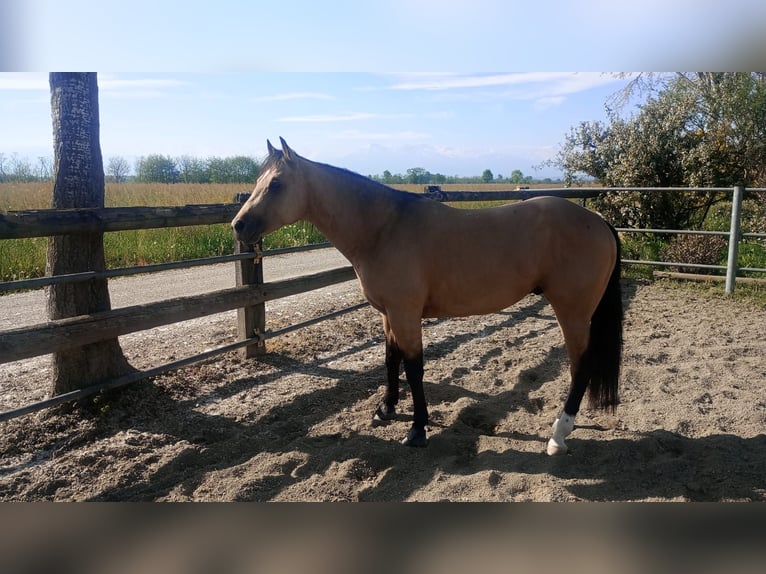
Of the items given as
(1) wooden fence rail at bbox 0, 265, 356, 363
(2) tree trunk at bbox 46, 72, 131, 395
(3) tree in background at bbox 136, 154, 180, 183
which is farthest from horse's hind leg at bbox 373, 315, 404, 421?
(3) tree in background at bbox 136, 154, 180, 183

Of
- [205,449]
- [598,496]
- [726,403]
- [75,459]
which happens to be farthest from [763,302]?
[75,459]

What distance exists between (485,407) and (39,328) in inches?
118

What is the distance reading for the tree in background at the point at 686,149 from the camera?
9539 mm

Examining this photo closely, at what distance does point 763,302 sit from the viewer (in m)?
6.81

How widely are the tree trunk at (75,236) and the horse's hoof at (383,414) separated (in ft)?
6.51

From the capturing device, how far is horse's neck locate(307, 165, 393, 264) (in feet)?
11.2

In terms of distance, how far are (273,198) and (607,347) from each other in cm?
236

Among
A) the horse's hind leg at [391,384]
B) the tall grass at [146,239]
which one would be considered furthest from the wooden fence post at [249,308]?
the tall grass at [146,239]

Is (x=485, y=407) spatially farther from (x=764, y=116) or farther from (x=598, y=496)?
(x=764, y=116)

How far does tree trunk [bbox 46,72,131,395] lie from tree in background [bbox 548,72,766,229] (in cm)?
914

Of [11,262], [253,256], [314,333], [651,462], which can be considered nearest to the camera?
[651,462]

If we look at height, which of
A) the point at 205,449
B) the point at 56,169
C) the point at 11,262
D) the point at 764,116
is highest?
the point at 764,116

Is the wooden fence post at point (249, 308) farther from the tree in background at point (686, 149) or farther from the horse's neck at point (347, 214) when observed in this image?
the tree in background at point (686, 149)

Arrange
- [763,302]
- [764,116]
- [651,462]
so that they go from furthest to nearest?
1. [764,116]
2. [763,302]
3. [651,462]
